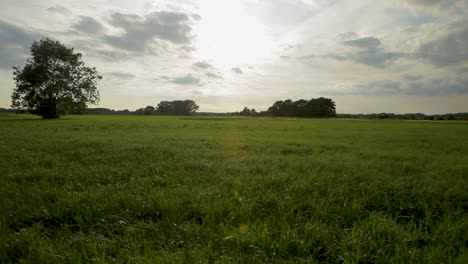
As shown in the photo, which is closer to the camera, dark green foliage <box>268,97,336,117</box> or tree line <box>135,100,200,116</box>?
dark green foliage <box>268,97,336,117</box>

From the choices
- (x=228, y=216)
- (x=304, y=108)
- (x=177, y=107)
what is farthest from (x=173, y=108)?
(x=228, y=216)

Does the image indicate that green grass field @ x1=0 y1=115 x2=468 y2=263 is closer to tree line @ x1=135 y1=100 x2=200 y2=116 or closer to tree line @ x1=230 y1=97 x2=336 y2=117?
tree line @ x1=230 y1=97 x2=336 y2=117

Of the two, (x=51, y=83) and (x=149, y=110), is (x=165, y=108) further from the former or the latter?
(x=51, y=83)

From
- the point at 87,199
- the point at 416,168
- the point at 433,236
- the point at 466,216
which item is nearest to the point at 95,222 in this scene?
the point at 87,199

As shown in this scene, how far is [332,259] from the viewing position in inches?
128

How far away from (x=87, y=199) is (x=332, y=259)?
4.82 m

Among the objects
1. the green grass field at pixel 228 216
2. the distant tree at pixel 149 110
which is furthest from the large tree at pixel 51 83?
the distant tree at pixel 149 110

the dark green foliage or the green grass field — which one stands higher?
the dark green foliage

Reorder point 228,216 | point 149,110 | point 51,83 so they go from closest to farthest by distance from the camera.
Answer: point 228,216, point 51,83, point 149,110

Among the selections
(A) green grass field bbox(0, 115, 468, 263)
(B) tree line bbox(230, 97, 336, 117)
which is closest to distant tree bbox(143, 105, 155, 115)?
(B) tree line bbox(230, 97, 336, 117)

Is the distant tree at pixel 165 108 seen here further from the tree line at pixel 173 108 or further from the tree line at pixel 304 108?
the tree line at pixel 304 108

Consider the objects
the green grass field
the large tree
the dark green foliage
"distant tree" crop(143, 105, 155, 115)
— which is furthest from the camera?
"distant tree" crop(143, 105, 155, 115)

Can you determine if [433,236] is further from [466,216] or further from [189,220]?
[189,220]

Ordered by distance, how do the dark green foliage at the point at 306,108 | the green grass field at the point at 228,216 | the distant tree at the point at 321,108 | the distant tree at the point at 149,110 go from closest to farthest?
1. the green grass field at the point at 228,216
2. the distant tree at the point at 321,108
3. the dark green foliage at the point at 306,108
4. the distant tree at the point at 149,110
